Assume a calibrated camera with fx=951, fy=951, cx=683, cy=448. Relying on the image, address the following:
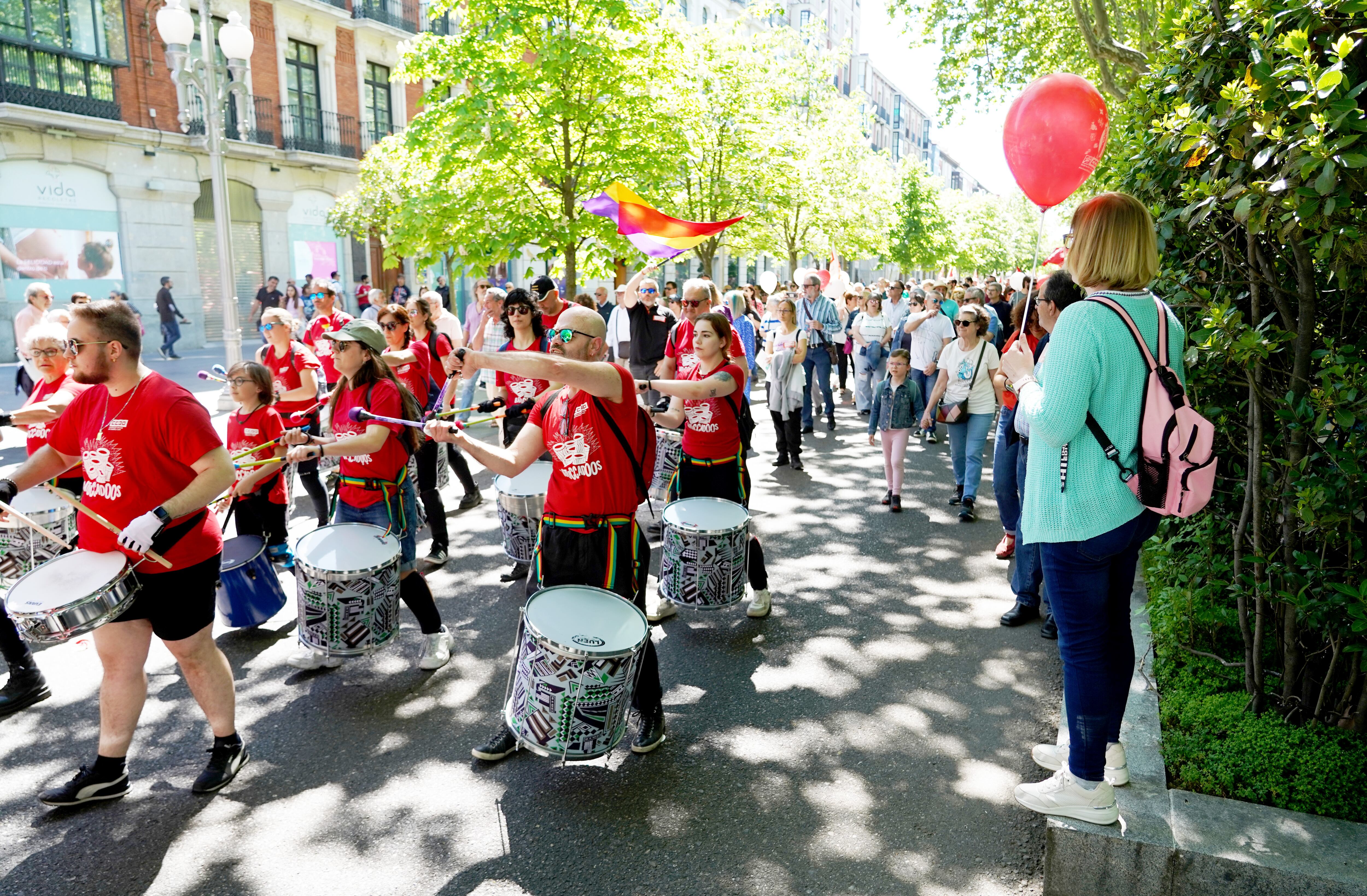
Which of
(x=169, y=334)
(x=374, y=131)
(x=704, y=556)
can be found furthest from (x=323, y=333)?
(x=374, y=131)

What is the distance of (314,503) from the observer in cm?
755

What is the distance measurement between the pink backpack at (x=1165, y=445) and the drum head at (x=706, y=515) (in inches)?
98.2

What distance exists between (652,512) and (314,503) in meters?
3.03

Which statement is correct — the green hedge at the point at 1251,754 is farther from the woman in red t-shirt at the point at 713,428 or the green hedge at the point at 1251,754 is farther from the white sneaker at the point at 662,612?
the white sneaker at the point at 662,612

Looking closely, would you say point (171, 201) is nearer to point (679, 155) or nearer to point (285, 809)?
point (679, 155)

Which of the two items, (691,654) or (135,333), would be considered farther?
(691,654)

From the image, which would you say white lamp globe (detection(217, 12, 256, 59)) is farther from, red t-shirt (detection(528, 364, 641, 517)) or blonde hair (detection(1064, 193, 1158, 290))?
blonde hair (detection(1064, 193, 1158, 290))

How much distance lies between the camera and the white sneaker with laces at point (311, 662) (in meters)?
4.91

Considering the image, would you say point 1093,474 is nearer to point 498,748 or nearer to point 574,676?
point 574,676

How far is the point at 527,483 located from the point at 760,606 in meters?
1.65

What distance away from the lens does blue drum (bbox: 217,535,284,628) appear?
17.2 feet

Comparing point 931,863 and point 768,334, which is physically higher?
point 768,334

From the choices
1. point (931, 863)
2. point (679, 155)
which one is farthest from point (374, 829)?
point (679, 155)

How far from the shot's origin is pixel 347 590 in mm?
4461
